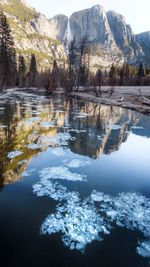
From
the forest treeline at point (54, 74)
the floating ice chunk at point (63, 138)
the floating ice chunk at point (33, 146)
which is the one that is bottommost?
the floating ice chunk at point (63, 138)

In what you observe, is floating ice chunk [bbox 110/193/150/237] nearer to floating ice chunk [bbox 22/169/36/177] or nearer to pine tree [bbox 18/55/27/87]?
floating ice chunk [bbox 22/169/36/177]

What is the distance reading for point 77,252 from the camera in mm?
3654

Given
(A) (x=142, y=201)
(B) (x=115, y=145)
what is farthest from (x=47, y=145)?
(A) (x=142, y=201)

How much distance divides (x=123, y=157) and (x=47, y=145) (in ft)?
9.87

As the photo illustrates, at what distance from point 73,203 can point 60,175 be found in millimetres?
1669

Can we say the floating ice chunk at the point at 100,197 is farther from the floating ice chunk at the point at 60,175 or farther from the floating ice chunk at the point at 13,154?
the floating ice chunk at the point at 13,154

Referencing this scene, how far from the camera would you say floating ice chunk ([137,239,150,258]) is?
3.71 meters

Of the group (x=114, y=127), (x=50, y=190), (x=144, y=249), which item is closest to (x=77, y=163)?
(x=50, y=190)


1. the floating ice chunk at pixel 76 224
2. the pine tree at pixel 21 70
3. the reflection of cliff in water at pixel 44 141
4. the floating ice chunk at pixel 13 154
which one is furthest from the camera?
the pine tree at pixel 21 70

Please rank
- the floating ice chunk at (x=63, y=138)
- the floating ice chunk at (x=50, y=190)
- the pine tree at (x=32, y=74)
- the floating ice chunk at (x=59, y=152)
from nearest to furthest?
1. the floating ice chunk at (x=50, y=190)
2. the floating ice chunk at (x=59, y=152)
3. the floating ice chunk at (x=63, y=138)
4. the pine tree at (x=32, y=74)

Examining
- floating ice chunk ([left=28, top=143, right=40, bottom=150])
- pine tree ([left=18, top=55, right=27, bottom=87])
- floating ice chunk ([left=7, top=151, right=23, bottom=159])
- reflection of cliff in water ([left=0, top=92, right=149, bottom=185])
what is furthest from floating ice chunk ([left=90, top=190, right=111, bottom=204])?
pine tree ([left=18, top=55, right=27, bottom=87])

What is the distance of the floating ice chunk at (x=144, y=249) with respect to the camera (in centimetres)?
371

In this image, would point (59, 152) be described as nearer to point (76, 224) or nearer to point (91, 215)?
point (91, 215)

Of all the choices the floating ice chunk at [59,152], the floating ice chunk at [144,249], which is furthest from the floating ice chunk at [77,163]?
the floating ice chunk at [144,249]
